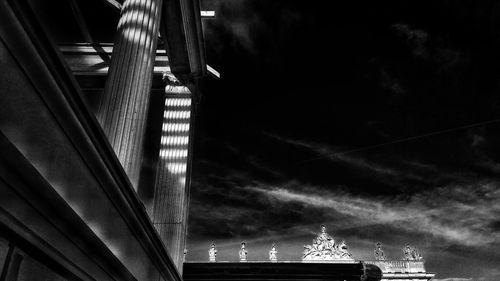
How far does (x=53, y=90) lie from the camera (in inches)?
77.0

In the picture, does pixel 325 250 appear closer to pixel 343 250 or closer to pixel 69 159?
pixel 343 250

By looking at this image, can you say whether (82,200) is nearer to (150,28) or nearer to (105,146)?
(105,146)

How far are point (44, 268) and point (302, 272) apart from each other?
6.90 meters

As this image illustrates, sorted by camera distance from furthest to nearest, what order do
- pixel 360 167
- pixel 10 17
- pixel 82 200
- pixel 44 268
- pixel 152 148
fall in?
pixel 360 167 < pixel 152 148 < pixel 82 200 < pixel 44 268 < pixel 10 17

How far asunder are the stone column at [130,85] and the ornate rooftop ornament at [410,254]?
33.0 meters

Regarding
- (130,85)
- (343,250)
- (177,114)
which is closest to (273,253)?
(343,250)

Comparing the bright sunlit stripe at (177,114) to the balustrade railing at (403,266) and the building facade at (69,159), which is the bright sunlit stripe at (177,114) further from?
the balustrade railing at (403,266)

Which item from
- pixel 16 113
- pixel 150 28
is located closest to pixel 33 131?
pixel 16 113

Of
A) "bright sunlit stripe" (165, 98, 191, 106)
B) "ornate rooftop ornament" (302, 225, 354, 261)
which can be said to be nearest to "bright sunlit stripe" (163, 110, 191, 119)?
"bright sunlit stripe" (165, 98, 191, 106)

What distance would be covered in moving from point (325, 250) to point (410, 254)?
8.83m

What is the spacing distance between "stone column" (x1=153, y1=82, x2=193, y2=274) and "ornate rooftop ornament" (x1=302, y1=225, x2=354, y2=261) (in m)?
23.6

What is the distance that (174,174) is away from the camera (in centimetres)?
812

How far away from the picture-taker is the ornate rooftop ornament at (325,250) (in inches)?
1170

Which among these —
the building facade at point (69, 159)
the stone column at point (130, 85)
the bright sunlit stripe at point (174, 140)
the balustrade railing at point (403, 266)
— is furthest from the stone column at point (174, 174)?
the balustrade railing at point (403, 266)
